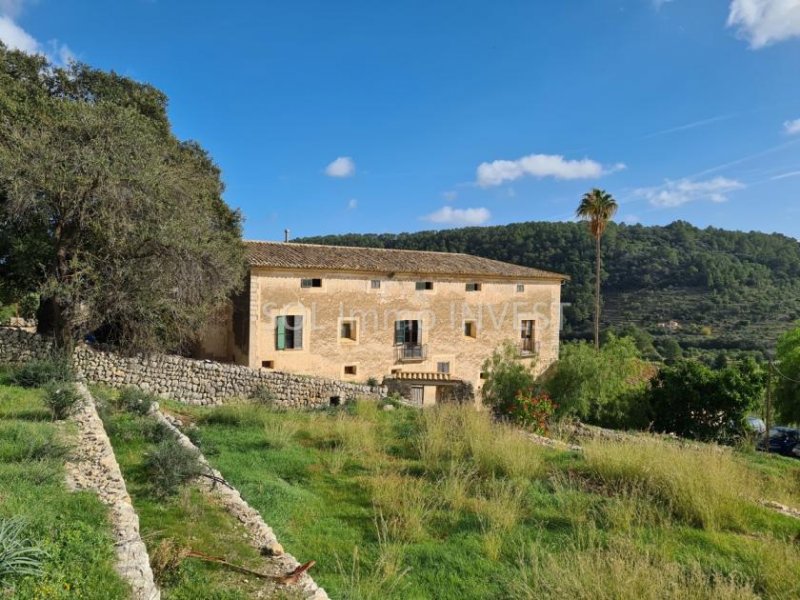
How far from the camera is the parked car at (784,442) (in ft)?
62.6

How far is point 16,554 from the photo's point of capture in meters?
2.68

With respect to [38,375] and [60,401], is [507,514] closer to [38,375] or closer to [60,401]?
[60,401]

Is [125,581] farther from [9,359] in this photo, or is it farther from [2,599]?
[9,359]

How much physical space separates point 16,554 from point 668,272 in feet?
196

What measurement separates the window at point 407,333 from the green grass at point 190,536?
1555 cm

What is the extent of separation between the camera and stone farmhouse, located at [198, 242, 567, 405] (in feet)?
60.7

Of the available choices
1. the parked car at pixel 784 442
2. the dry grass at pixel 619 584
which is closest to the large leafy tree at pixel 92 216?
the dry grass at pixel 619 584

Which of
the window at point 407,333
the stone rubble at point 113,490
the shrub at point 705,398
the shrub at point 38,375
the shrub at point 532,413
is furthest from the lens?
the window at point 407,333

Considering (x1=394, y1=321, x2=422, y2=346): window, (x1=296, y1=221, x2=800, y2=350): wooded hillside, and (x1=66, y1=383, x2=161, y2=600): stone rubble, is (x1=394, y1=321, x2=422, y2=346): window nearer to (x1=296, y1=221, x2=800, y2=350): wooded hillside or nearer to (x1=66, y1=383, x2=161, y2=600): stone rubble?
(x1=66, y1=383, x2=161, y2=600): stone rubble

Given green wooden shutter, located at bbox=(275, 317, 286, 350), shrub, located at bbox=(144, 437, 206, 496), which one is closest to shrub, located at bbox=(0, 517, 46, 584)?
shrub, located at bbox=(144, 437, 206, 496)

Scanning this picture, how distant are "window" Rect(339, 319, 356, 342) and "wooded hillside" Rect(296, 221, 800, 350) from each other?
80.8ft

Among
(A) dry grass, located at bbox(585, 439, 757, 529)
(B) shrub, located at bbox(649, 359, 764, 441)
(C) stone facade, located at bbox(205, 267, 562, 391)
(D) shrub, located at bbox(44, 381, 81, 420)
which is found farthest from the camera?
(B) shrub, located at bbox(649, 359, 764, 441)

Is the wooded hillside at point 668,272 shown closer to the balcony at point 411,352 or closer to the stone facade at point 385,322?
the stone facade at point 385,322

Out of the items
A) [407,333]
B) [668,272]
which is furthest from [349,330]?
[668,272]
